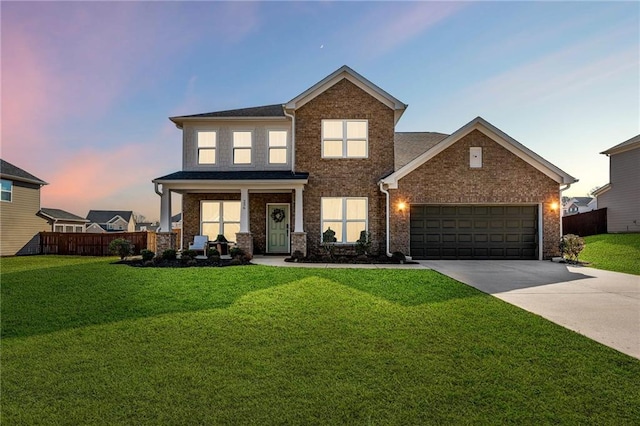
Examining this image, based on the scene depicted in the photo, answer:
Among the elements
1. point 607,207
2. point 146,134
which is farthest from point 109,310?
point 607,207

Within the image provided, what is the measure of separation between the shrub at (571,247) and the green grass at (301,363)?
28.6 ft

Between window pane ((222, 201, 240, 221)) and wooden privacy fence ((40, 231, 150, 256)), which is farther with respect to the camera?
wooden privacy fence ((40, 231, 150, 256))

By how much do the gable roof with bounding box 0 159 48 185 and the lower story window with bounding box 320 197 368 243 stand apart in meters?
20.3

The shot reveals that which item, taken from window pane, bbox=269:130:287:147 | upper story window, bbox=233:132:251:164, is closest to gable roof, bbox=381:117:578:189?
window pane, bbox=269:130:287:147

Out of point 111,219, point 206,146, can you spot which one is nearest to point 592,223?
point 206,146

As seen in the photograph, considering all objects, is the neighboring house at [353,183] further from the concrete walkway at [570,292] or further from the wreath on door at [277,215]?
the concrete walkway at [570,292]

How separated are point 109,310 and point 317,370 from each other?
4.53m

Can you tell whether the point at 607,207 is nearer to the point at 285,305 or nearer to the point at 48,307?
the point at 285,305

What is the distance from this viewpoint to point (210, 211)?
1587cm

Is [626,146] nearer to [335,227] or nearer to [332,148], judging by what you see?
[332,148]

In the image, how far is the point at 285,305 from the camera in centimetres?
618

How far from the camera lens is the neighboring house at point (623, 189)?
821 inches

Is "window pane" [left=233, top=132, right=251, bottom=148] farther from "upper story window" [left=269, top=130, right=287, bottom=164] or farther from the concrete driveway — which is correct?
the concrete driveway

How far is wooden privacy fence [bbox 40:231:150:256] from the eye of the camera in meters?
18.2
